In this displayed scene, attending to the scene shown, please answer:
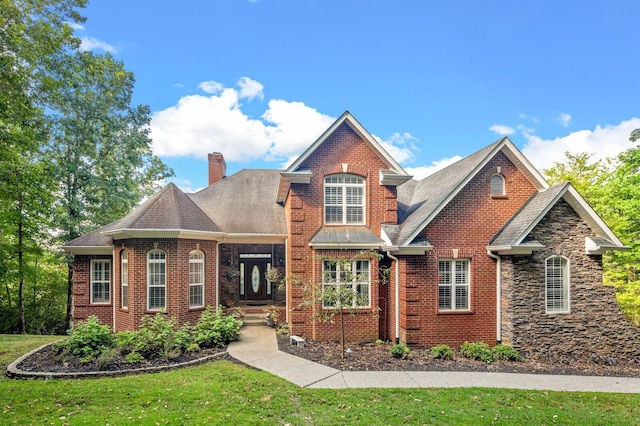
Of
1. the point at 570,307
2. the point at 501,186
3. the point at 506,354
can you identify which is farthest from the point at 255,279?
the point at 570,307

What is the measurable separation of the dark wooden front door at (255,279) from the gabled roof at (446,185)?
7.11 meters

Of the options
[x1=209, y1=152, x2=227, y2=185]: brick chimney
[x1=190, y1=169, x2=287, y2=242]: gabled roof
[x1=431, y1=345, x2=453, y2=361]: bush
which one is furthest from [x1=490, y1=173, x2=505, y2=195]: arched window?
[x1=209, y1=152, x2=227, y2=185]: brick chimney

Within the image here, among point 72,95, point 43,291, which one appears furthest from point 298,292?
point 43,291

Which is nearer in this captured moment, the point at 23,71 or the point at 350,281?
the point at 23,71

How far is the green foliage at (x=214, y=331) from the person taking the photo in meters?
11.8

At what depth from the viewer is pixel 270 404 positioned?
7164 mm

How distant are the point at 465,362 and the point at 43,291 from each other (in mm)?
25140

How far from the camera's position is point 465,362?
10531 mm

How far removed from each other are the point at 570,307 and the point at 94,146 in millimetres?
23610

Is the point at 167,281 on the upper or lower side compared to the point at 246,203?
lower

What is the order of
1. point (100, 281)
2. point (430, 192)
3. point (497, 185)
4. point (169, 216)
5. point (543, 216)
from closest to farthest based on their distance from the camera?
point (543, 216), point (497, 185), point (169, 216), point (430, 192), point (100, 281)

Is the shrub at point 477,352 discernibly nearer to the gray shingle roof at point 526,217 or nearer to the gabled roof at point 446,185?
the gray shingle roof at point 526,217

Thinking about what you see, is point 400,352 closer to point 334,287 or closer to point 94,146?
point 334,287

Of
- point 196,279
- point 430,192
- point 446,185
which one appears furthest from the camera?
point 430,192
